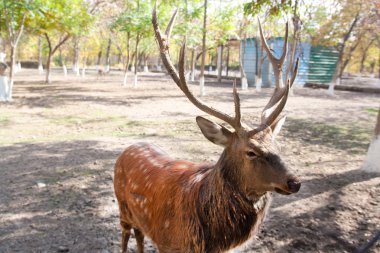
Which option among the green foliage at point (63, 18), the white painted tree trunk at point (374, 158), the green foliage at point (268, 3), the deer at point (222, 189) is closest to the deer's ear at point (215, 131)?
the deer at point (222, 189)

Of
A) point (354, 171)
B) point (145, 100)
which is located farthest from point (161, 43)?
point (145, 100)

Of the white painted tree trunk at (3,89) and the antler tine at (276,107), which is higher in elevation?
the antler tine at (276,107)

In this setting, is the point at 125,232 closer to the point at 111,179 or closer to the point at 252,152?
the point at 252,152

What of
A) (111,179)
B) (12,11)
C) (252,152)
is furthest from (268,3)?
(12,11)

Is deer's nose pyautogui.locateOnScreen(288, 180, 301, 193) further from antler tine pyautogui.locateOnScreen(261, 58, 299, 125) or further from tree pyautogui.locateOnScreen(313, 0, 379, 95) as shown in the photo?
tree pyautogui.locateOnScreen(313, 0, 379, 95)

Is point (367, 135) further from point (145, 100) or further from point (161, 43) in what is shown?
point (145, 100)

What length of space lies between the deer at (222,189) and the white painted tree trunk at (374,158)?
3.99 meters

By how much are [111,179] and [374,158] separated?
4604 mm

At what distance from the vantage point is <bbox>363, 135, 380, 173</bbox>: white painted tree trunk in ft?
19.3

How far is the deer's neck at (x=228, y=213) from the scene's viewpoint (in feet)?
7.77

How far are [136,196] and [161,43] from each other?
1.40 m

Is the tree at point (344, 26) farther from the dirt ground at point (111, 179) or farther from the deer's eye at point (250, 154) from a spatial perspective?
the deer's eye at point (250, 154)

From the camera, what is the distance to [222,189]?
2.41 meters

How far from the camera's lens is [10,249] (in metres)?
3.63
